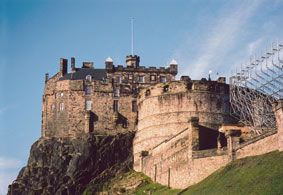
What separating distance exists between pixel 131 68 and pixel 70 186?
18.5 meters

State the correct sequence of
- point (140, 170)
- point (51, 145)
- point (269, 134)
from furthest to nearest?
point (51, 145), point (140, 170), point (269, 134)

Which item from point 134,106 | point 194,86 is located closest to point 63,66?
point 134,106

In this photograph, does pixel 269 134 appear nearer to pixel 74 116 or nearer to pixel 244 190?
pixel 244 190

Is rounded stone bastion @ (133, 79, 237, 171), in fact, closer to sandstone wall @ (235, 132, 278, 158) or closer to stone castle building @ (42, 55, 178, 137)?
stone castle building @ (42, 55, 178, 137)

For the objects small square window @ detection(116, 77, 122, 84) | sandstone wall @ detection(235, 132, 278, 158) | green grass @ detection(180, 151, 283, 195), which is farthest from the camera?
small square window @ detection(116, 77, 122, 84)

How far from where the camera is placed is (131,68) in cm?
7556

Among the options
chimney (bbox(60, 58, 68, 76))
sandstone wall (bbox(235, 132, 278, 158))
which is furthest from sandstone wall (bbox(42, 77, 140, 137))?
sandstone wall (bbox(235, 132, 278, 158))

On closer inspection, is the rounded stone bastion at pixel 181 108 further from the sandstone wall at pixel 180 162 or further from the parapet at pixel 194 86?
the sandstone wall at pixel 180 162

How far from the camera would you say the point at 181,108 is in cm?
6544

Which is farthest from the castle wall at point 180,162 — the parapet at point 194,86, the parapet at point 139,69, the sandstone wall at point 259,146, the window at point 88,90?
the parapet at point 139,69

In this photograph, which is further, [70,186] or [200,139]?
[70,186]

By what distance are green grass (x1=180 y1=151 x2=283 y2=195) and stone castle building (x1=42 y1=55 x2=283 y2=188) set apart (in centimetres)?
159

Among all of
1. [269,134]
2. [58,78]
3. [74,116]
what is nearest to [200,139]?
[269,134]

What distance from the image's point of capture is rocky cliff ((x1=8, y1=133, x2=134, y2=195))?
6793 centimetres
